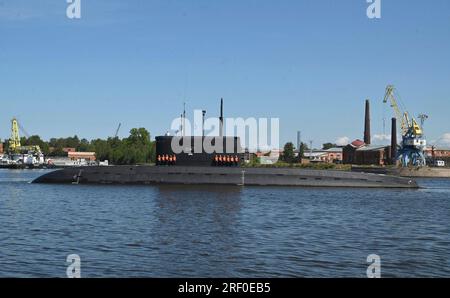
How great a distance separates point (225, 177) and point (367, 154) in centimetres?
11606

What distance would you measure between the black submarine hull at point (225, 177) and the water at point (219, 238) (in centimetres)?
1216

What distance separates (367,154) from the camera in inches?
6250

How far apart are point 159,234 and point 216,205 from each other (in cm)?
1251

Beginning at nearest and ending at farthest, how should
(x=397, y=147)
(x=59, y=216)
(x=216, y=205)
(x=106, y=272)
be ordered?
1. (x=106, y=272)
2. (x=59, y=216)
3. (x=216, y=205)
4. (x=397, y=147)

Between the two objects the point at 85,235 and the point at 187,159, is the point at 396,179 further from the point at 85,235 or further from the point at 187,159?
the point at 85,235

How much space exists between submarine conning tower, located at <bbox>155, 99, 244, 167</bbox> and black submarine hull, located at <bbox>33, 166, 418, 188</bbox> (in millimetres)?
1495

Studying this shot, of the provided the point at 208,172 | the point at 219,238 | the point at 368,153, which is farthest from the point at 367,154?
the point at 219,238

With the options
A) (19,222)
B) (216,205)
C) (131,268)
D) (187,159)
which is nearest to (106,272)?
(131,268)

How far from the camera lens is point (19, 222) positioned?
2548 cm

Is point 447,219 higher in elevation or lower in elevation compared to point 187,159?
lower
